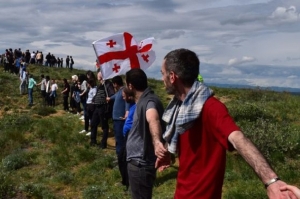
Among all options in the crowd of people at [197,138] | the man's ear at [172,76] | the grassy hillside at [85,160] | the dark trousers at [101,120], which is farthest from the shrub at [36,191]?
the man's ear at [172,76]

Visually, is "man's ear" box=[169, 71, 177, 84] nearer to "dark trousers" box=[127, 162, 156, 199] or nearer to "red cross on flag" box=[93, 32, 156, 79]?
"dark trousers" box=[127, 162, 156, 199]

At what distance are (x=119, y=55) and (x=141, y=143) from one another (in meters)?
4.90

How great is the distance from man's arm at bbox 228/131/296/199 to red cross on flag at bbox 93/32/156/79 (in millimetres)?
6893

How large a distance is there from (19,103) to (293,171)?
18.5 meters

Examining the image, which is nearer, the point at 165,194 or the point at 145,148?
the point at 145,148

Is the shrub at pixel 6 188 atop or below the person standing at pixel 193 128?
below

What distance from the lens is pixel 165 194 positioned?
26.2 ft

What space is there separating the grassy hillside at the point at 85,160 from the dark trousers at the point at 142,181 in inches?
93.9

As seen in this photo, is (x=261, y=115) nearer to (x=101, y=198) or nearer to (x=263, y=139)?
(x=263, y=139)

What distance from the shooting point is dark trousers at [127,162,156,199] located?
194 inches

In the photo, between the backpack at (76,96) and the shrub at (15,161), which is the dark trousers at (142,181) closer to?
the shrub at (15,161)

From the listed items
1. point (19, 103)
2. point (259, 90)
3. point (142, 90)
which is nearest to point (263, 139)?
point (142, 90)

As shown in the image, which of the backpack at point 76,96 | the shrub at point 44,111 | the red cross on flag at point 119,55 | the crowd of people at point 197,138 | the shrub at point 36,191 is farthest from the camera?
the shrub at point 44,111

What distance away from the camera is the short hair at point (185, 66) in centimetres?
326
